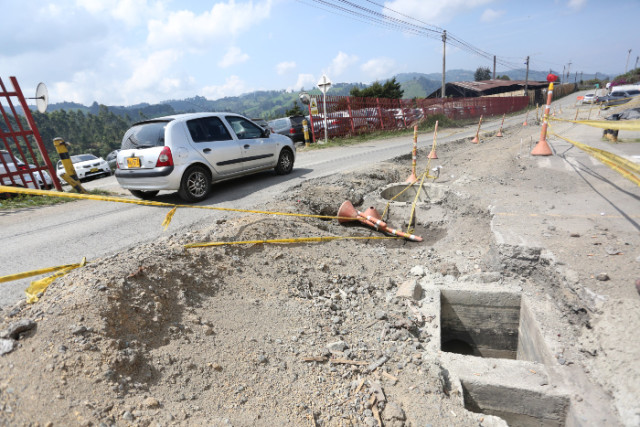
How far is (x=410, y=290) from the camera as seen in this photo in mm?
3713

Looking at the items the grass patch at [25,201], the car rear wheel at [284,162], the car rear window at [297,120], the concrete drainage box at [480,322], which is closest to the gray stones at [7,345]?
the concrete drainage box at [480,322]

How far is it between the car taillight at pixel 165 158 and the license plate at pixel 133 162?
1.60 feet

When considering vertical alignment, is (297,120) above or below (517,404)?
above

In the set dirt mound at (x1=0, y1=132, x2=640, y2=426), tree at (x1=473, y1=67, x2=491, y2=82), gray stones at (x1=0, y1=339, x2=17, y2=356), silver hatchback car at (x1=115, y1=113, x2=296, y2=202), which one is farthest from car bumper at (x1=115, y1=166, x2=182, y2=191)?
tree at (x1=473, y1=67, x2=491, y2=82)

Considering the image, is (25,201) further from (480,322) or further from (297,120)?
(297,120)

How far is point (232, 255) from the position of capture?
3.66 m

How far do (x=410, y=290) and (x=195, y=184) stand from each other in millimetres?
4395

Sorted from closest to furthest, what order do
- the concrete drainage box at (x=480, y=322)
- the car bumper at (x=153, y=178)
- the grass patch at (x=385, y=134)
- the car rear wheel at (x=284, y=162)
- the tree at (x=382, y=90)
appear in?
1. the concrete drainage box at (x=480, y=322)
2. the car bumper at (x=153, y=178)
3. the car rear wheel at (x=284, y=162)
4. the grass patch at (x=385, y=134)
5. the tree at (x=382, y=90)

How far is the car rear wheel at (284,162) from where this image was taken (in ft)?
27.1

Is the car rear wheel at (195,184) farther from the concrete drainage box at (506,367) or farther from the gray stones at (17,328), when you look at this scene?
the concrete drainage box at (506,367)

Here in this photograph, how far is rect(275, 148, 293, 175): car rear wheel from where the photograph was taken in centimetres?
825

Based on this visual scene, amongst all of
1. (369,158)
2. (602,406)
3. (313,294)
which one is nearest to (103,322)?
(313,294)

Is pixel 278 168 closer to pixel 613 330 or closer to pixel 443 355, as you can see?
pixel 443 355

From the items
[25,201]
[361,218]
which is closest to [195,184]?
[361,218]
